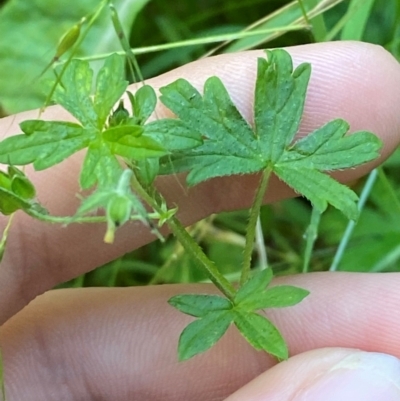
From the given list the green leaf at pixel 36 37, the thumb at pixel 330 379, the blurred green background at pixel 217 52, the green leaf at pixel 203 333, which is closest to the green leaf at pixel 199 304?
the green leaf at pixel 203 333

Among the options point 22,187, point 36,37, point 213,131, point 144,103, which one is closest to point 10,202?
point 22,187

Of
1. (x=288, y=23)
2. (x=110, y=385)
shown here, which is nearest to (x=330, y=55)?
(x=288, y=23)

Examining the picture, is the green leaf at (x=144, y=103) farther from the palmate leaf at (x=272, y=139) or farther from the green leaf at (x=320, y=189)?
the green leaf at (x=320, y=189)

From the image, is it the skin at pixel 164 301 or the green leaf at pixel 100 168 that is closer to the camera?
the green leaf at pixel 100 168

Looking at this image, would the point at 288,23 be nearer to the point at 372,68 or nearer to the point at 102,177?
the point at 372,68

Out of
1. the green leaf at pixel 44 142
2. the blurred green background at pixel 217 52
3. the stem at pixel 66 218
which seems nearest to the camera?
the stem at pixel 66 218

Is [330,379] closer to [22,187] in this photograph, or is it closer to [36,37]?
[22,187]

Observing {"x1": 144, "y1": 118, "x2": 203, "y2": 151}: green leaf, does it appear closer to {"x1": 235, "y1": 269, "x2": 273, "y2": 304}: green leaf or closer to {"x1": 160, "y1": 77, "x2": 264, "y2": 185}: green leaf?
{"x1": 160, "y1": 77, "x2": 264, "y2": 185}: green leaf
